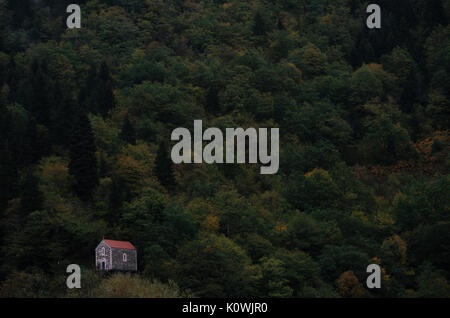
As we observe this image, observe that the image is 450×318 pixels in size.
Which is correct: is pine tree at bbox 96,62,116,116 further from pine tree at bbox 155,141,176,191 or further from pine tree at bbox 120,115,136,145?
pine tree at bbox 155,141,176,191

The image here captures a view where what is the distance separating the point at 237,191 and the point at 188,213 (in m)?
16.8

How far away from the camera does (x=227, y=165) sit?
309 ft

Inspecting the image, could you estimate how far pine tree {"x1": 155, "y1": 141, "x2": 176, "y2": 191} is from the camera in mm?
83312

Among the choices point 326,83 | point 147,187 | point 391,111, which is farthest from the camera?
point 326,83

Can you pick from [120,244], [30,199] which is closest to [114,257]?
[120,244]

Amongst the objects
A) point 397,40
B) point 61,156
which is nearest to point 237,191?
point 61,156

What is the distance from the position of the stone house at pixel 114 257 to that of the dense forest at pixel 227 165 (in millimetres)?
1206

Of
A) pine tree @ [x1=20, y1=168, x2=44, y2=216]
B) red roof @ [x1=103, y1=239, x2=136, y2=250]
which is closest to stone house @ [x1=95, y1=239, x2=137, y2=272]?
red roof @ [x1=103, y1=239, x2=136, y2=250]

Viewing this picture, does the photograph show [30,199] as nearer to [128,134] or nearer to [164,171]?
[164,171]

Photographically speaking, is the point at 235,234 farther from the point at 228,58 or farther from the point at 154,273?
the point at 228,58

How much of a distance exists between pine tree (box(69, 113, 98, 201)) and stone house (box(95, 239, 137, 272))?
1224 centimetres

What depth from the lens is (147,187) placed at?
255ft

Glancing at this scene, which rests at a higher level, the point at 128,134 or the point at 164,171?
the point at 128,134

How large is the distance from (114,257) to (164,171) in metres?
19.1
